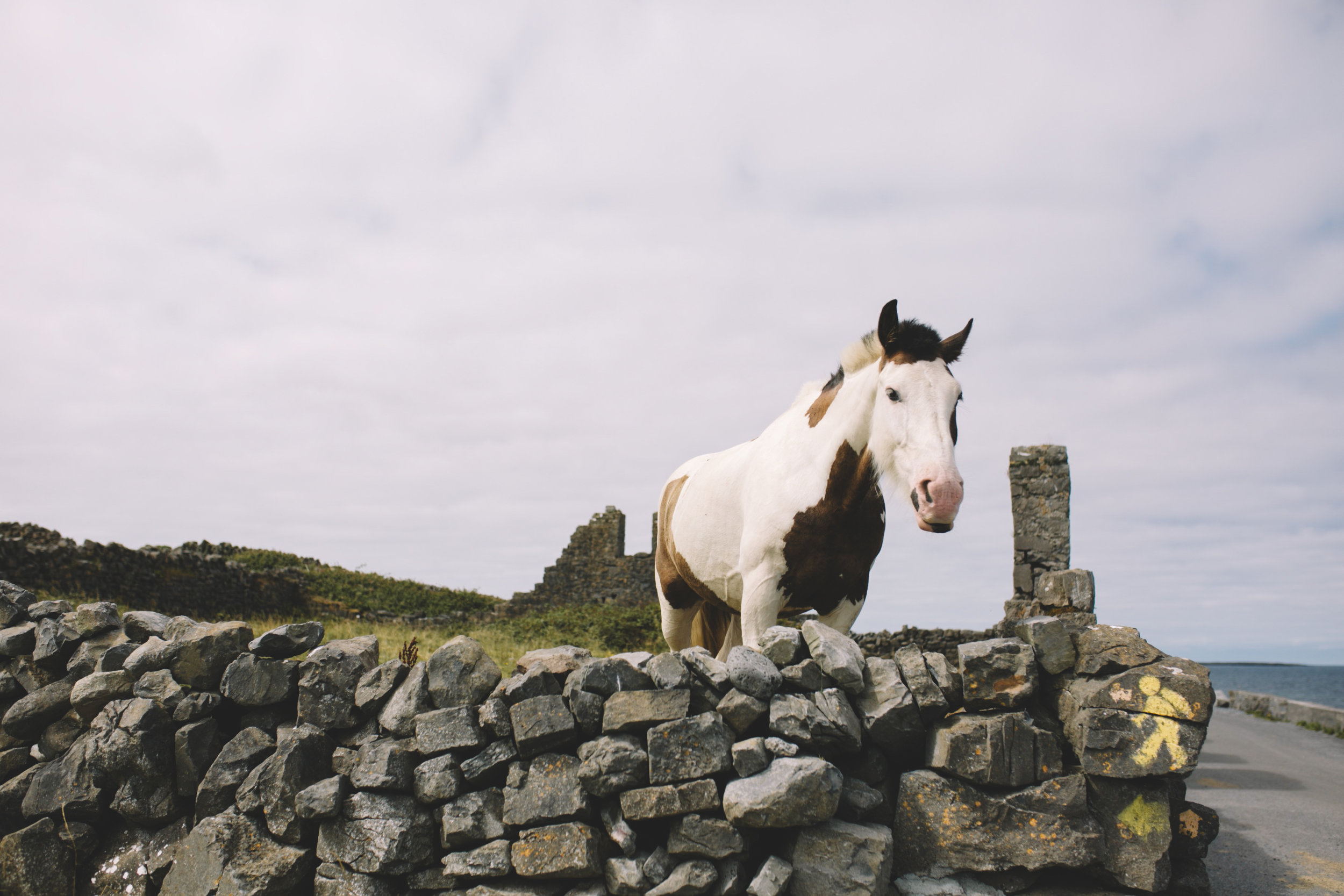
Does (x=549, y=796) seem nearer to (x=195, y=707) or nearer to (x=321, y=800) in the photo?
(x=321, y=800)

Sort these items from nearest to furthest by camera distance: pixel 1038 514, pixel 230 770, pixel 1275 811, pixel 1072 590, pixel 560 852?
pixel 560 852 < pixel 230 770 < pixel 1275 811 < pixel 1072 590 < pixel 1038 514

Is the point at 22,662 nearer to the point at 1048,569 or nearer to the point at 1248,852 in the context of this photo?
the point at 1248,852

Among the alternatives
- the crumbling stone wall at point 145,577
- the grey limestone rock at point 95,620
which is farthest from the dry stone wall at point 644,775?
the crumbling stone wall at point 145,577

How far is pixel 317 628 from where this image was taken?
411 cm

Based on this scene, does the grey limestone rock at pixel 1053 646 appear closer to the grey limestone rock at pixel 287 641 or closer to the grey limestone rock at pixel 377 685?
the grey limestone rock at pixel 377 685

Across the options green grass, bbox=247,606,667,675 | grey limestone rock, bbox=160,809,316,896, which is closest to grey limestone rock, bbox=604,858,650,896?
grey limestone rock, bbox=160,809,316,896

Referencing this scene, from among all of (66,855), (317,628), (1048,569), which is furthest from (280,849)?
(1048,569)

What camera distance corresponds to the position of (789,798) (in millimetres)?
3004

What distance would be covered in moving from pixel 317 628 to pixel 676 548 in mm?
2143

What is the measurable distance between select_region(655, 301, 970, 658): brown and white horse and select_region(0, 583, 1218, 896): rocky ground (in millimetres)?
541

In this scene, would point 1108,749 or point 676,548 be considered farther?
point 676,548

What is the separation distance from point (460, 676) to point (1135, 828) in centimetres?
303

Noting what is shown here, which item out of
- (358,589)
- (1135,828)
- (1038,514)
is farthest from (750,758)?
(358,589)

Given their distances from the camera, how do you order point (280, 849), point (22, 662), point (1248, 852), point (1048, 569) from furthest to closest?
1. point (1048, 569)
2. point (1248, 852)
3. point (22, 662)
4. point (280, 849)
